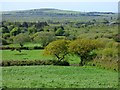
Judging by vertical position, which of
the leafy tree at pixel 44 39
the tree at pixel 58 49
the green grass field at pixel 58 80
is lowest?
the leafy tree at pixel 44 39

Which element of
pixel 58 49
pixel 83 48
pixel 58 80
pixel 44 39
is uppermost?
pixel 58 80

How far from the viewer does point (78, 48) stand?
168ft

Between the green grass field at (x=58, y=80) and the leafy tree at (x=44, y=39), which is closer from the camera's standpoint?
the green grass field at (x=58, y=80)

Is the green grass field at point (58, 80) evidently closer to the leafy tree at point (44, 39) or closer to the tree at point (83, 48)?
the tree at point (83, 48)

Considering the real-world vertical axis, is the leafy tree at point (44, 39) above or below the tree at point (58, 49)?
below

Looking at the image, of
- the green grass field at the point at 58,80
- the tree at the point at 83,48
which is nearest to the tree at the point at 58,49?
the tree at the point at 83,48

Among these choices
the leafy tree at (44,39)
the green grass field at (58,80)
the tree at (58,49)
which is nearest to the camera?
the green grass field at (58,80)

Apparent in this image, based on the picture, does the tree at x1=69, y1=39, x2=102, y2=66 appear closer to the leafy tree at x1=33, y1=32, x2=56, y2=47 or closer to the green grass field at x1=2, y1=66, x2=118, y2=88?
the green grass field at x1=2, y1=66, x2=118, y2=88

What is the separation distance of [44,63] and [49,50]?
14.0ft

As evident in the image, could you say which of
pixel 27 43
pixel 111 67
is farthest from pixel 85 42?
pixel 27 43

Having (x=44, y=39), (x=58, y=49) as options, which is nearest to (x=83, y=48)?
(x=58, y=49)

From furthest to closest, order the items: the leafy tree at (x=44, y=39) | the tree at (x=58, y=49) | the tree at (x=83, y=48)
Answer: the leafy tree at (x=44, y=39)
the tree at (x=58, y=49)
the tree at (x=83, y=48)

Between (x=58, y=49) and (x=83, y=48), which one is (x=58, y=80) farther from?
(x=58, y=49)

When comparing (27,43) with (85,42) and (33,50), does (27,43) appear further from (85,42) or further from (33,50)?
(85,42)
